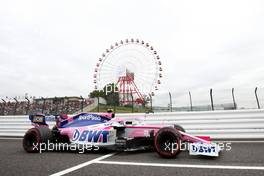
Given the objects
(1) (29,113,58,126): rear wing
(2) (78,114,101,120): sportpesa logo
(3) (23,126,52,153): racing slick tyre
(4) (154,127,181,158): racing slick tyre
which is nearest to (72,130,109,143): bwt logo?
(2) (78,114,101,120): sportpesa logo

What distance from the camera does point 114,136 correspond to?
19.4 ft

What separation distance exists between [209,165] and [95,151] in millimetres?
3149

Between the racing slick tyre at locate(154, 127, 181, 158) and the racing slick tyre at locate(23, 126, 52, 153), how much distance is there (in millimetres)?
3028

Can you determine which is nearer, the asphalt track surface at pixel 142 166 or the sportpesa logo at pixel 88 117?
the asphalt track surface at pixel 142 166

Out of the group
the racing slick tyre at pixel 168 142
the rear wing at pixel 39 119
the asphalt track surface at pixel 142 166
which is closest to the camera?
the asphalt track surface at pixel 142 166

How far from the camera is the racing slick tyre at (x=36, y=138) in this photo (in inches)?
255

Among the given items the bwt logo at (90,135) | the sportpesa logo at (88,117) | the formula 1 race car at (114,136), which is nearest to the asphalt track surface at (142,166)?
the formula 1 race car at (114,136)

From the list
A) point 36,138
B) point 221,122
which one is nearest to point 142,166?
point 36,138

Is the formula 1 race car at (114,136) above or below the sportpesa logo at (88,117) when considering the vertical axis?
below

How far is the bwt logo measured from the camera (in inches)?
236

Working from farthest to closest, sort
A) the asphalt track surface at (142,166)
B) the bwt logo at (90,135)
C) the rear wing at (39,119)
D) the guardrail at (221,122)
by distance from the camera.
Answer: the guardrail at (221,122), the rear wing at (39,119), the bwt logo at (90,135), the asphalt track surface at (142,166)

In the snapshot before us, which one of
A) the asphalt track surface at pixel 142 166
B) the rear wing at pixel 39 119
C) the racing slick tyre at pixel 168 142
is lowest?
the asphalt track surface at pixel 142 166

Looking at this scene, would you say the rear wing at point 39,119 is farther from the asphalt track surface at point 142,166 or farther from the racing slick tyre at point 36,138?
the asphalt track surface at point 142,166

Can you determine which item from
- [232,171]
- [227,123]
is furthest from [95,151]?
[227,123]
